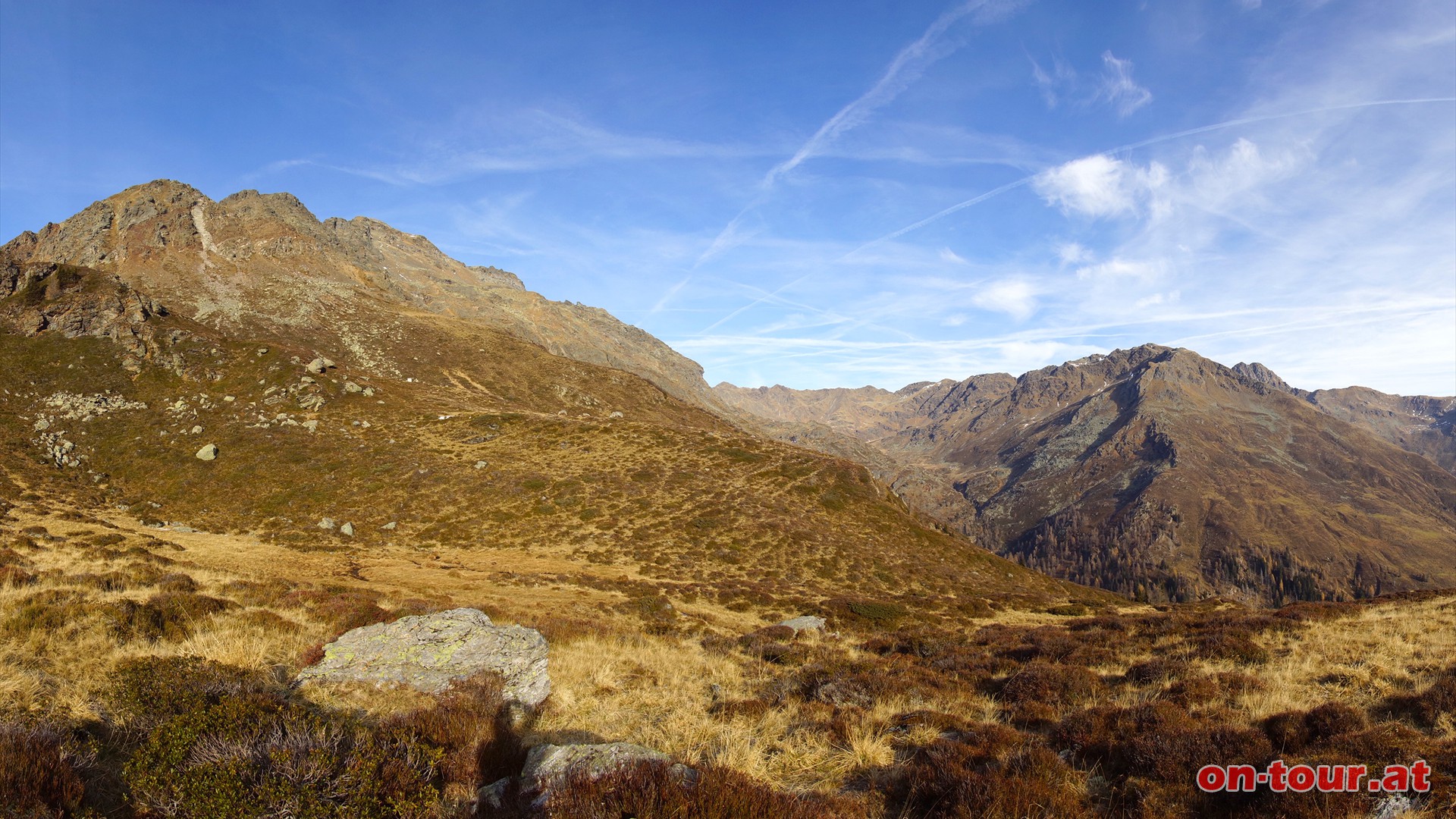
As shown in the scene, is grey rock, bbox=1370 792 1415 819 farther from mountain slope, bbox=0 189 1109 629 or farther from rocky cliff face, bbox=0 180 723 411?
rocky cliff face, bbox=0 180 723 411

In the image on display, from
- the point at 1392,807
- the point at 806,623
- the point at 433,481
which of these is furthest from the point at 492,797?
the point at 433,481

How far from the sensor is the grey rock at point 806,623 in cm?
2507

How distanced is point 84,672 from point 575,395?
3521 inches

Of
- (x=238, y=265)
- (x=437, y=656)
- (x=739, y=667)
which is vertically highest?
(x=238, y=265)

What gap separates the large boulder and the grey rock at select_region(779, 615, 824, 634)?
14584 millimetres

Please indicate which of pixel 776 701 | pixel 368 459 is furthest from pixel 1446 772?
pixel 368 459

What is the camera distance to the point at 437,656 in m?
11.7

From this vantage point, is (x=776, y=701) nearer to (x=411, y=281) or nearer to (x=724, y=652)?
(x=724, y=652)

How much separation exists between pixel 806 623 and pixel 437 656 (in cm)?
1841

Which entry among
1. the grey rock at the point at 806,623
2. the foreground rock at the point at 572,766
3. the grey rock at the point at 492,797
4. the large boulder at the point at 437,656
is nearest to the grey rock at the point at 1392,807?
the foreground rock at the point at 572,766

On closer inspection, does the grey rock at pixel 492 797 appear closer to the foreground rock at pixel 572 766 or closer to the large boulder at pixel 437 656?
the foreground rock at pixel 572 766

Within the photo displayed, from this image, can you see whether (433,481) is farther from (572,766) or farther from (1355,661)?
(1355,661)

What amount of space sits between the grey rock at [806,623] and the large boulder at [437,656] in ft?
47.8

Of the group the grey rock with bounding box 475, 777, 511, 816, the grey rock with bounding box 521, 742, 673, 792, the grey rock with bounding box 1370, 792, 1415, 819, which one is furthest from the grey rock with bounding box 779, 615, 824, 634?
the grey rock with bounding box 1370, 792, 1415, 819
